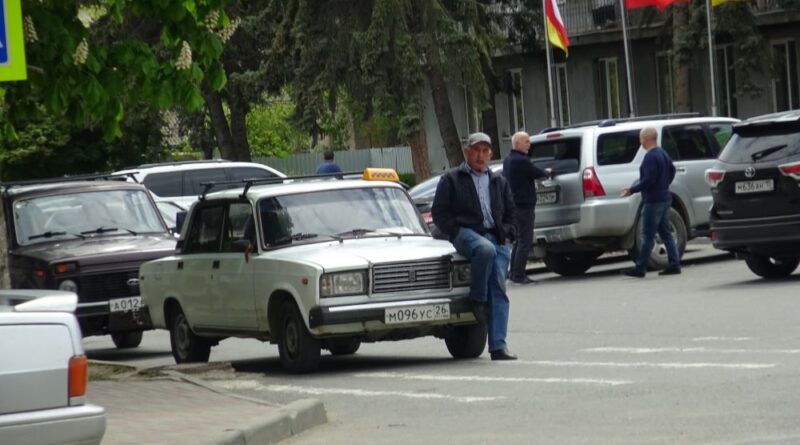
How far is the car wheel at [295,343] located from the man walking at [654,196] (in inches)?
346

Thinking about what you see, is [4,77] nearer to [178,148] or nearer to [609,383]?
[609,383]

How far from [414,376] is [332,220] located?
195 centimetres

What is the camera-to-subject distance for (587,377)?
42.0ft

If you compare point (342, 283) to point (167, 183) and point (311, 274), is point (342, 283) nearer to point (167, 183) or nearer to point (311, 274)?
point (311, 274)

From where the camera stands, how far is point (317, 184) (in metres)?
15.5

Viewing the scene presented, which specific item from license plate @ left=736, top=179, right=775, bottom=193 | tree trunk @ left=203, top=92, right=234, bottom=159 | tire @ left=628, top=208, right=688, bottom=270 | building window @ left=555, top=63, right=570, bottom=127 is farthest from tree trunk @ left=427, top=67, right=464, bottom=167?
license plate @ left=736, top=179, right=775, bottom=193

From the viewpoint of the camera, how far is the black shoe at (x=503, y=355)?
14617 millimetres

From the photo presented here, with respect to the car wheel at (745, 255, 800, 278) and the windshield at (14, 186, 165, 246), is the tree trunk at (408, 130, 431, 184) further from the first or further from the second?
the windshield at (14, 186, 165, 246)

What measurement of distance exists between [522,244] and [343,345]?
815cm

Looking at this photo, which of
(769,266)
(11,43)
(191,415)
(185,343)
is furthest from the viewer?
(769,266)

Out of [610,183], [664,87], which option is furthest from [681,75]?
[610,183]

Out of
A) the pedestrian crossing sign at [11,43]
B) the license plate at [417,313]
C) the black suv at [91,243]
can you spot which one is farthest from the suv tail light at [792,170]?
the pedestrian crossing sign at [11,43]

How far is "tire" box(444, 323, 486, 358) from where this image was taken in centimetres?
1496

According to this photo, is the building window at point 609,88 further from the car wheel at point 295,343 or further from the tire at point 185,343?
the car wheel at point 295,343
